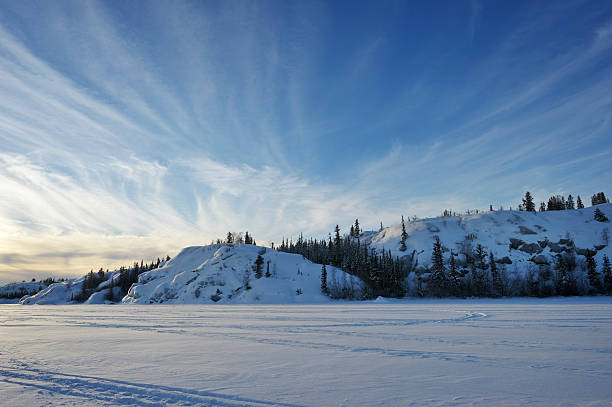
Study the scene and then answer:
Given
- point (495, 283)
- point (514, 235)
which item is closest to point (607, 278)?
point (495, 283)

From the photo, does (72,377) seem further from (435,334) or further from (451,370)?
(435,334)

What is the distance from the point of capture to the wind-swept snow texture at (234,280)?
94.2 m

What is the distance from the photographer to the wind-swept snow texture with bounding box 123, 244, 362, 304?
94250mm

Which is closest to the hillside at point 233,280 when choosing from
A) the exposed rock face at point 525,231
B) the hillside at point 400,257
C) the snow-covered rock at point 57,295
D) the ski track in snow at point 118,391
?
the hillside at point 400,257

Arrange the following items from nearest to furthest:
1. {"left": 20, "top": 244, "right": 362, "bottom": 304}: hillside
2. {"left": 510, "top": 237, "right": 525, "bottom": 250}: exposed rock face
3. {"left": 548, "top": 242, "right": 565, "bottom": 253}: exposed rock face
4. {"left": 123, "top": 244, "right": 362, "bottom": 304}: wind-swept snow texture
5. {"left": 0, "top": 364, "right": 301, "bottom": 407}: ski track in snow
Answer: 1. {"left": 0, "top": 364, "right": 301, "bottom": 407}: ski track in snow
2. {"left": 123, "top": 244, "right": 362, "bottom": 304}: wind-swept snow texture
3. {"left": 20, "top": 244, "right": 362, "bottom": 304}: hillside
4. {"left": 548, "top": 242, "right": 565, "bottom": 253}: exposed rock face
5. {"left": 510, "top": 237, "right": 525, "bottom": 250}: exposed rock face

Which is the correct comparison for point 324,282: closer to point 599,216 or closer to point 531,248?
point 531,248

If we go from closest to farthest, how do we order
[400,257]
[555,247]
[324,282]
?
1. [324,282]
2. [555,247]
3. [400,257]

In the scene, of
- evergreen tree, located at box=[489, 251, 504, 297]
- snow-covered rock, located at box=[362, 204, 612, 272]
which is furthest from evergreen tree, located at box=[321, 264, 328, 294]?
evergreen tree, located at box=[489, 251, 504, 297]

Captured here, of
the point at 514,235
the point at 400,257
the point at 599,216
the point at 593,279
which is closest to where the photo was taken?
the point at 593,279

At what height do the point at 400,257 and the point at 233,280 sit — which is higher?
the point at 400,257

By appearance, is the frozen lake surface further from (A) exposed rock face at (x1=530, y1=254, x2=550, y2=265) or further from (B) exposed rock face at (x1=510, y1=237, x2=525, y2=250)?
(B) exposed rock face at (x1=510, y1=237, x2=525, y2=250)

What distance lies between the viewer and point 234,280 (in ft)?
335

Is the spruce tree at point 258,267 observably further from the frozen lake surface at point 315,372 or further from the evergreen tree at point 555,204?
the evergreen tree at point 555,204

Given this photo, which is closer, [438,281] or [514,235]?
[438,281]
